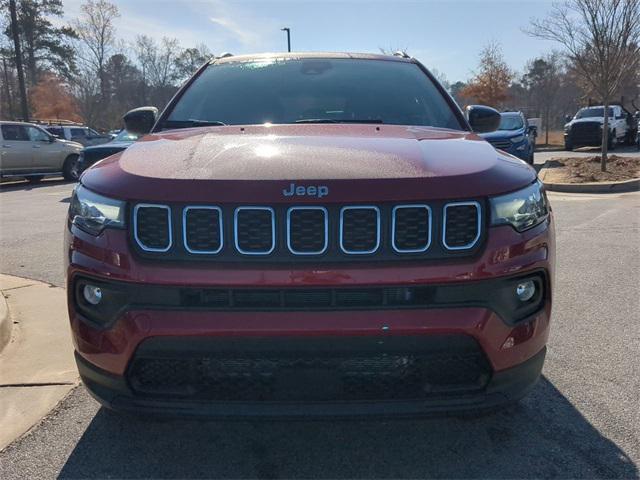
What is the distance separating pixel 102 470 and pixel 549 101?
177ft

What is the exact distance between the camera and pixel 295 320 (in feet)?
6.48

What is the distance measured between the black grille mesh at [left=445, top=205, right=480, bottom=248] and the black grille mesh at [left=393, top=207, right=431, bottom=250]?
0.26 ft

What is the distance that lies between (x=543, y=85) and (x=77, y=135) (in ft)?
134

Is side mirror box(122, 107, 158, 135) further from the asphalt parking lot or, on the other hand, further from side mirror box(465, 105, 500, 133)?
side mirror box(465, 105, 500, 133)

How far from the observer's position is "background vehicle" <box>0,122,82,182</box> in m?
16.5

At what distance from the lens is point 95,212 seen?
84.8 inches

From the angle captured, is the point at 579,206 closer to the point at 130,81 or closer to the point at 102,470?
the point at 102,470

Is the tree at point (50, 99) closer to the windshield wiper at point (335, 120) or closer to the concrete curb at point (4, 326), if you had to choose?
the concrete curb at point (4, 326)

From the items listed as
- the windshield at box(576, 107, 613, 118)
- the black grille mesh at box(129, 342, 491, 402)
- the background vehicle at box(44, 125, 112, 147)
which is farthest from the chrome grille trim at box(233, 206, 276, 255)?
the windshield at box(576, 107, 613, 118)

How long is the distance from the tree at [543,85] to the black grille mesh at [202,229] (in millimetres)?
49535

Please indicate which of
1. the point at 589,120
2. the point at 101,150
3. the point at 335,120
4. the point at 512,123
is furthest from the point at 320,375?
the point at 589,120

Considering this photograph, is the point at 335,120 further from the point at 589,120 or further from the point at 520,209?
the point at 589,120

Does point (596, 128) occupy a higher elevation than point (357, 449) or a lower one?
higher

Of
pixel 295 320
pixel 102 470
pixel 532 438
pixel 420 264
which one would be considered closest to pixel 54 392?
pixel 102 470
